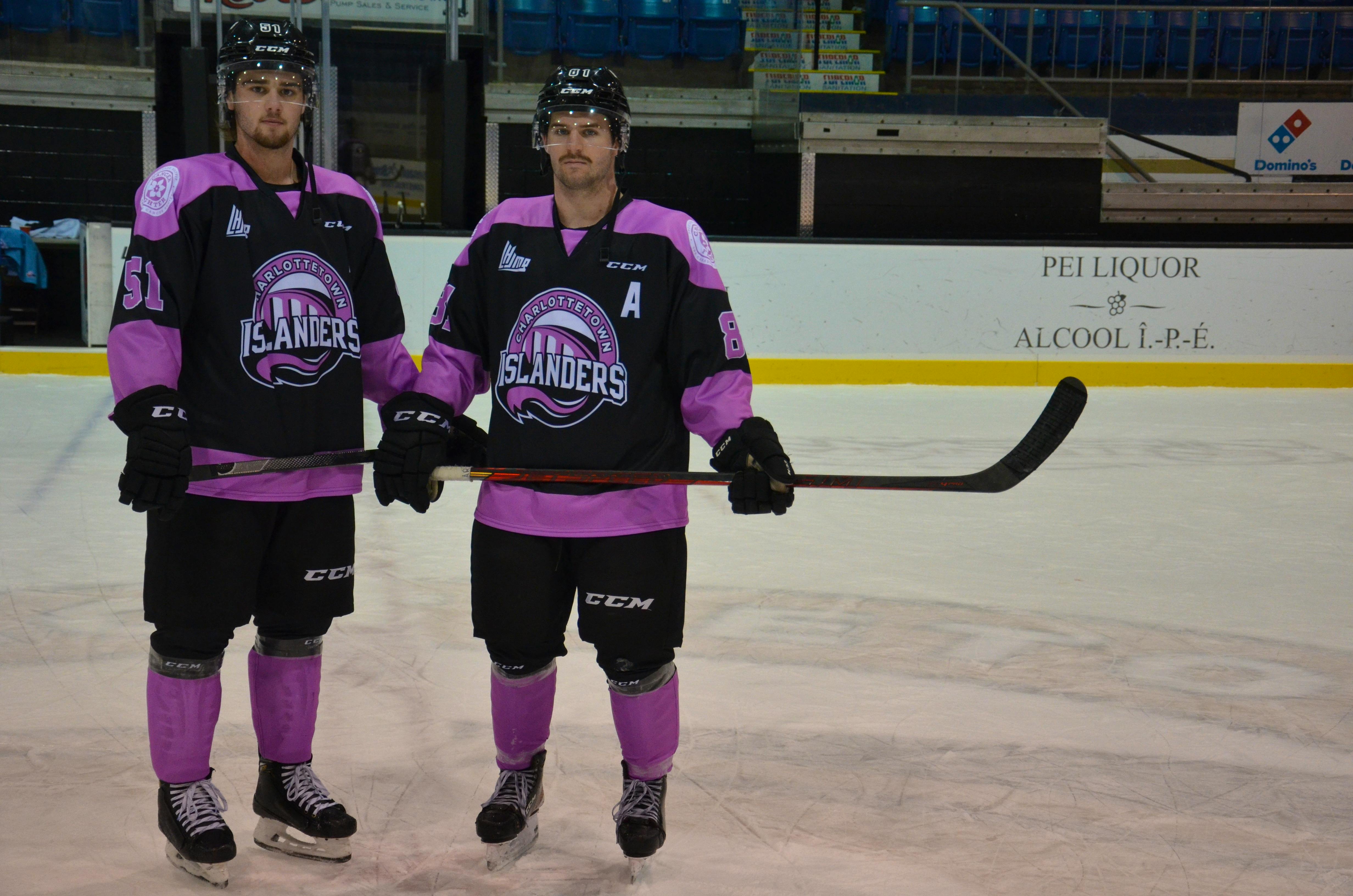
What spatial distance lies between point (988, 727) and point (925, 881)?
2.12 feet

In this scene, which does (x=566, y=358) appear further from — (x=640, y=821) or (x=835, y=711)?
(x=835, y=711)

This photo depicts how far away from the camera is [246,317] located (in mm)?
1795

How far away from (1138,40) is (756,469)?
9.34 meters

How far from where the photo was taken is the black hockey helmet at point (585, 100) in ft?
5.99

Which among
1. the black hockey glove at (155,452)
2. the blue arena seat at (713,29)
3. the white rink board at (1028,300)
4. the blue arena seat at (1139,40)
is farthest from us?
the blue arena seat at (713,29)

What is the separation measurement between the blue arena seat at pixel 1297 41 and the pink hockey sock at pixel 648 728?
9588 millimetres

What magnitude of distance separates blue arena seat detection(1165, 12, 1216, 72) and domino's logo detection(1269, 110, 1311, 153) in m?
0.73

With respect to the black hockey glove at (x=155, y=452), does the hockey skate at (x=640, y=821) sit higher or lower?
lower

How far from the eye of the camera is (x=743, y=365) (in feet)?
6.07

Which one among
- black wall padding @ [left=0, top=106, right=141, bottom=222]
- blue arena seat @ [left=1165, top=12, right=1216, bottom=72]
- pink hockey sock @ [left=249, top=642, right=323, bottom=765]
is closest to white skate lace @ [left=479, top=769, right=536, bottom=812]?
pink hockey sock @ [left=249, top=642, right=323, bottom=765]

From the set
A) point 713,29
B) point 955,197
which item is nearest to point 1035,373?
point 955,197

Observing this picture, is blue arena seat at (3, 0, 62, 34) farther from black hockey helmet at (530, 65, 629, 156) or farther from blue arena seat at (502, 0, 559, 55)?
black hockey helmet at (530, 65, 629, 156)

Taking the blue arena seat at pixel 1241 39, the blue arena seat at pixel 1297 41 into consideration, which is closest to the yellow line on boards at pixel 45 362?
the blue arena seat at pixel 1241 39

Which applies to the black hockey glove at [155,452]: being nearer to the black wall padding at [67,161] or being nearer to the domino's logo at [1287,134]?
the black wall padding at [67,161]
